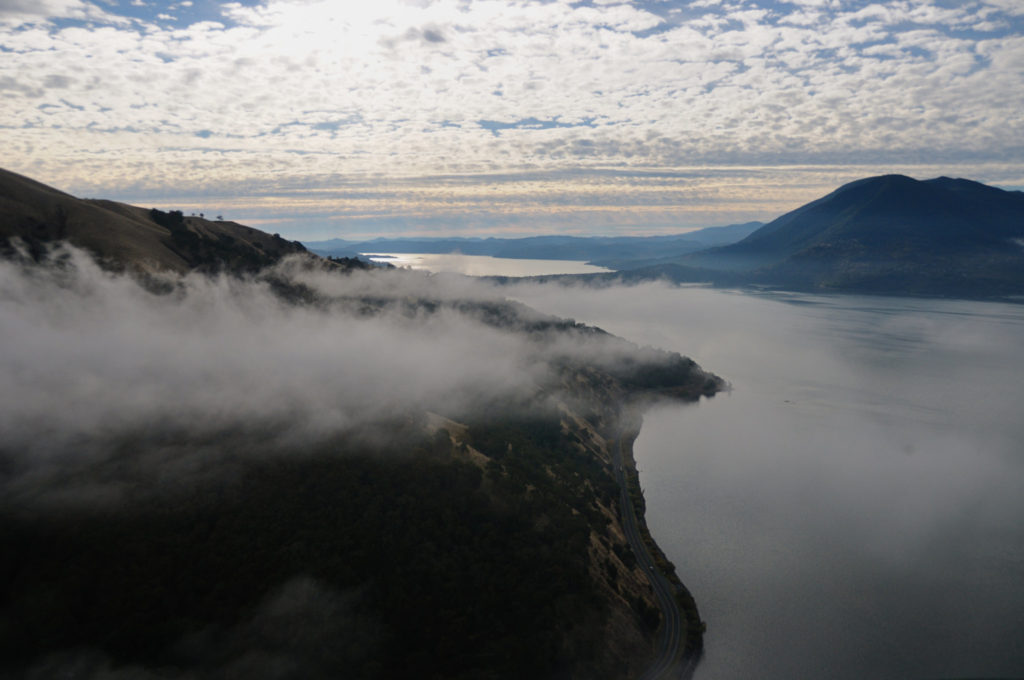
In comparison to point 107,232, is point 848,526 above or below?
below

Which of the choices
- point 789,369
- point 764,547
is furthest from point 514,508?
point 789,369

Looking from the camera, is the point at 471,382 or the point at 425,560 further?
the point at 471,382

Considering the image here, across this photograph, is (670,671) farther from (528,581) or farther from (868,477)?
(868,477)

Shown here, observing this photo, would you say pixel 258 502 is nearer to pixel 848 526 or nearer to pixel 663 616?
pixel 663 616

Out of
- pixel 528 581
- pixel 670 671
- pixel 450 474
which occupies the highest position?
pixel 450 474

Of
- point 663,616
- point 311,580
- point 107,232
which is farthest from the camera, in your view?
point 107,232

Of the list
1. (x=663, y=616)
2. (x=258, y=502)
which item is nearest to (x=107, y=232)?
(x=258, y=502)
